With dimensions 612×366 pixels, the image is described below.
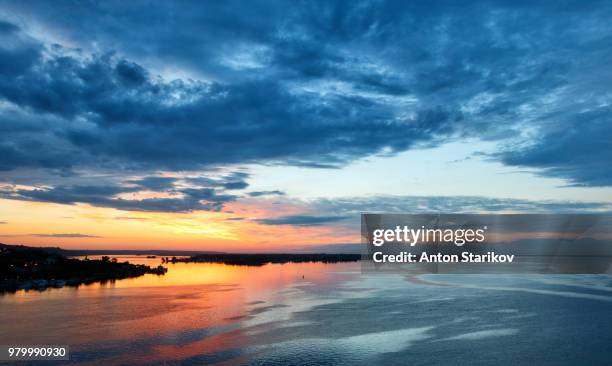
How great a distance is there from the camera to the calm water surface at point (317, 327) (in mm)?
32062

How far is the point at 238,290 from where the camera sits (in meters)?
77.9

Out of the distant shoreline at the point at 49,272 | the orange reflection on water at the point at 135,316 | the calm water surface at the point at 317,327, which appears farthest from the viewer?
the distant shoreline at the point at 49,272

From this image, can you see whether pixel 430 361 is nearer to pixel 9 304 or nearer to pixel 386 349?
pixel 386 349

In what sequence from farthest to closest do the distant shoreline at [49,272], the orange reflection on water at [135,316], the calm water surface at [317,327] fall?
the distant shoreline at [49,272] < the orange reflection on water at [135,316] < the calm water surface at [317,327]

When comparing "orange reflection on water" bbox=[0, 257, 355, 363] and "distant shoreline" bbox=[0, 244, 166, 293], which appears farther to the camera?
"distant shoreline" bbox=[0, 244, 166, 293]

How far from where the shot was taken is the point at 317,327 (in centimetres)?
4209

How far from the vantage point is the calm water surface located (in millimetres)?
32062

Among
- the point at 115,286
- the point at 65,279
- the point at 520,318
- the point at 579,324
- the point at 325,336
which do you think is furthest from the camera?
the point at 65,279

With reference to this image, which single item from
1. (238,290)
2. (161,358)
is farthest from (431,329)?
(238,290)

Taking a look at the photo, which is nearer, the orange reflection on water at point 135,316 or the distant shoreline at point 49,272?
the orange reflection on water at point 135,316

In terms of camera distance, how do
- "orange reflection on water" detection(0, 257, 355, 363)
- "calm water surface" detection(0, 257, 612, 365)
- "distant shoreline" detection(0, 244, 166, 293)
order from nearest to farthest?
"calm water surface" detection(0, 257, 612, 365), "orange reflection on water" detection(0, 257, 355, 363), "distant shoreline" detection(0, 244, 166, 293)

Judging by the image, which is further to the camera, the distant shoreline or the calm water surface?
the distant shoreline

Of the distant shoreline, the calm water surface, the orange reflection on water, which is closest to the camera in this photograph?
the calm water surface

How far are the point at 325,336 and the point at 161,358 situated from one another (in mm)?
13867
